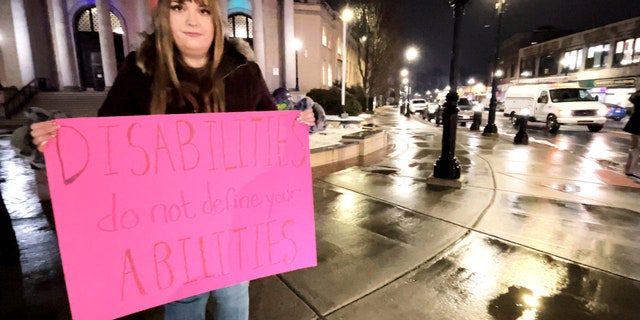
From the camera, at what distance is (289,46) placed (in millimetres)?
24984

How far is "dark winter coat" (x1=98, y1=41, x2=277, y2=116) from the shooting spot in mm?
1685

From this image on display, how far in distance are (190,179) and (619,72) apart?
158 feet

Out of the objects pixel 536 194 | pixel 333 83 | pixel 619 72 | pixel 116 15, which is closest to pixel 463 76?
pixel 619 72

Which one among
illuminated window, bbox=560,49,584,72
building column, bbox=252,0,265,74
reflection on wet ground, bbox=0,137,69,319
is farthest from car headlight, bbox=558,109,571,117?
illuminated window, bbox=560,49,584,72

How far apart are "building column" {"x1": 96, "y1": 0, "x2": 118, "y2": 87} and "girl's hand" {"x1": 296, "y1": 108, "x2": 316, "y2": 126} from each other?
75.6 ft

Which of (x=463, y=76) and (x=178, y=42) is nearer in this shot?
(x=178, y=42)

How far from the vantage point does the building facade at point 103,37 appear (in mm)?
20469

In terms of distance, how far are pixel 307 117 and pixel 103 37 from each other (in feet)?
79.1

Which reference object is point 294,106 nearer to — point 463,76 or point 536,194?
point 536,194

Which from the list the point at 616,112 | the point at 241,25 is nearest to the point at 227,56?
the point at 241,25

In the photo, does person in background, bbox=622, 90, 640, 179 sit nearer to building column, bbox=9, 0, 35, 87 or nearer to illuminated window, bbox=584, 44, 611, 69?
building column, bbox=9, 0, 35, 87

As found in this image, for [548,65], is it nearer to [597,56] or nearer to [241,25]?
[597,56]

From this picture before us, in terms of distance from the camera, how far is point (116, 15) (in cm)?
2345

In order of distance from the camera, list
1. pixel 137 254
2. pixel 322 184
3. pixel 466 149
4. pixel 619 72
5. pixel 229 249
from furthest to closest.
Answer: pixel 619 72 < pixel 466 149 < pixel 322 184 < pixel 229 249 < pixel 137 254
